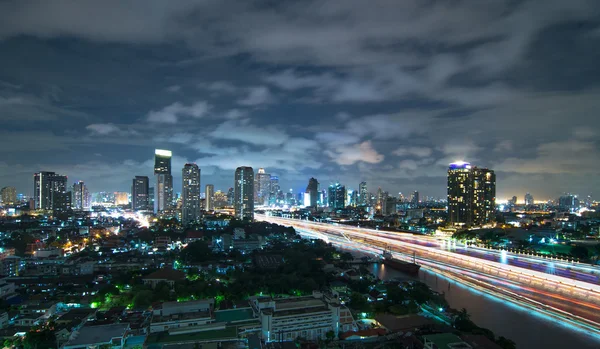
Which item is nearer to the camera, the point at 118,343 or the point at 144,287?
the point at 118,343

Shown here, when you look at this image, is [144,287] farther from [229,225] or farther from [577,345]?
[229,225]

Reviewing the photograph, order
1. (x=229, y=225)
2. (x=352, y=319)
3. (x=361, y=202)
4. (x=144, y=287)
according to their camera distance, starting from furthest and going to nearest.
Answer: (x=361, y=202) < (x=229, y=225) < (x=144, y=287) < (x=352, y=319)

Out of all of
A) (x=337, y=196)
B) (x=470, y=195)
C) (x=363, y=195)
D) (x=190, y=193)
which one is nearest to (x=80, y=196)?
(x=190, y=193)

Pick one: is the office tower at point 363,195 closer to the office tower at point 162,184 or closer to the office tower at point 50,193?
the office tower at point 162,184

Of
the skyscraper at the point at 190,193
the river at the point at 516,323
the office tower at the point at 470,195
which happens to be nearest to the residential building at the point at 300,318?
the river at the point at 516,323

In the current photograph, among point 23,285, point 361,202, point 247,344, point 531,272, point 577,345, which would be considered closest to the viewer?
point 247,344

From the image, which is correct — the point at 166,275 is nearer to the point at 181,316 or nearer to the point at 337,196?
the point at 181,316

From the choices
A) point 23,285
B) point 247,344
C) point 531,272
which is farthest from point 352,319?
point 23,285
